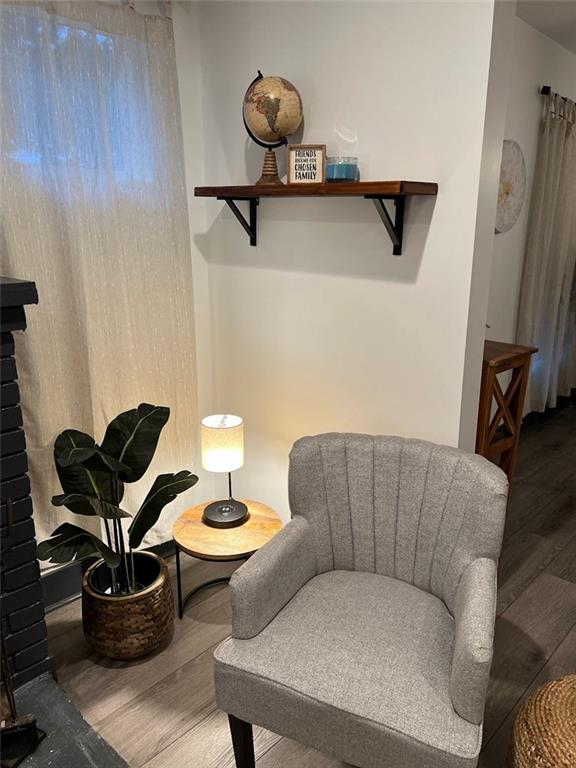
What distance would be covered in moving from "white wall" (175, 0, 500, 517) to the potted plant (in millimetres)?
632

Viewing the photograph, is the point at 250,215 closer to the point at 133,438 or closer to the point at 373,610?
the point at 133,438

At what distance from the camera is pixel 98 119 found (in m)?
2.10

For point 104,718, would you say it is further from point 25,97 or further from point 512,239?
point 512,239

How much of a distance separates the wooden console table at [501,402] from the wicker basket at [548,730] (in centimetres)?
93

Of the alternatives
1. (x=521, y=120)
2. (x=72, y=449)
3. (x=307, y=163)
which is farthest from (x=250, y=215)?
(x=521, y=120)

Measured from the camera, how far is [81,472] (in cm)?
196

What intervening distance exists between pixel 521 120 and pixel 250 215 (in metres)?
2.11

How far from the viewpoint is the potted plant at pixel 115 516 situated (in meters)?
1.92

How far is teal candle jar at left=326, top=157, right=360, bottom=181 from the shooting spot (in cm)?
193

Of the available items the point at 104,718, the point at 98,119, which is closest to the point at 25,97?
the point at 98,119

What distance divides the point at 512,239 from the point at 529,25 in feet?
3.90

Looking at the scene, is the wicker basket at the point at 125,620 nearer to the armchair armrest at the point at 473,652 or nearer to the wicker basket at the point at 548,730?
the armchair armrest at the point at 473,652

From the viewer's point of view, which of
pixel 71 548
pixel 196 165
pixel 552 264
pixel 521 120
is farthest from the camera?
pixel 552 264

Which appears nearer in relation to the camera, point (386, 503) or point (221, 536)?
point (386, 503)
